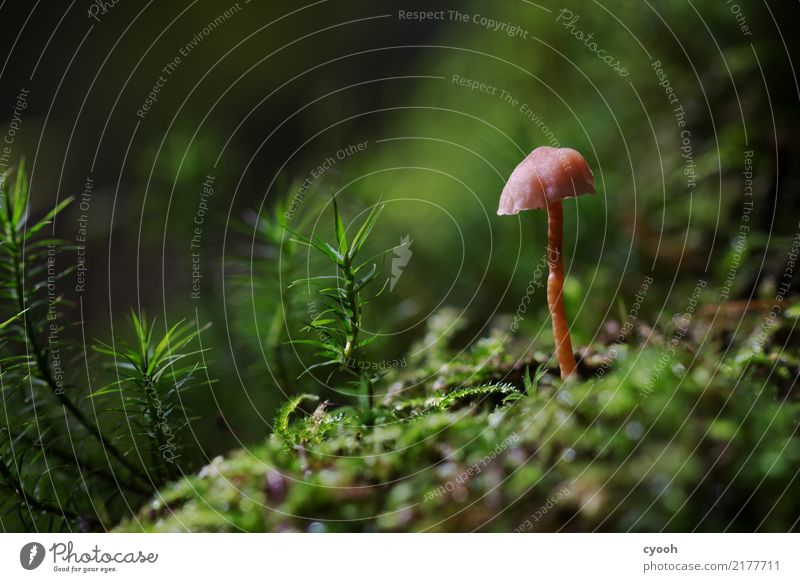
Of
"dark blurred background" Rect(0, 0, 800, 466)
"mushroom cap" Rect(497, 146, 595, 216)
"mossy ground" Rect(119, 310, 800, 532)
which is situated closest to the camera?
"mossy ground" Rect(119, 310, 800, 532)

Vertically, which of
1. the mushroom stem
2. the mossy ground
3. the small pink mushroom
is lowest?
the mossy ground

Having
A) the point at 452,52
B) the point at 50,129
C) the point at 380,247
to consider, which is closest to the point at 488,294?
the point at 380,247

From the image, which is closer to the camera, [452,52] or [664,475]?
[664,475]

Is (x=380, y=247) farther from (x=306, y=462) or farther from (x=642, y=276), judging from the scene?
(x=306, y=462)

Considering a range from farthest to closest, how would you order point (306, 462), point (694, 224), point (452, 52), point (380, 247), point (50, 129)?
point (452, 52), point (50, 129), point (380, 247), point (694, 224), point (306, 462)
